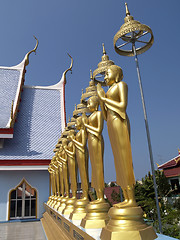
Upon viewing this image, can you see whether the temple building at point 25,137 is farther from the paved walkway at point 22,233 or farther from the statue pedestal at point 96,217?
the statue pedestal at point 96,217

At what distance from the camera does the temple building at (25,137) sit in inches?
351

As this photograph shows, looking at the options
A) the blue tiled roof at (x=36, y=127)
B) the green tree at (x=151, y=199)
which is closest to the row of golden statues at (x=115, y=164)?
the green tree at (x=151, y=199)

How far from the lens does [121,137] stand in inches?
81.8

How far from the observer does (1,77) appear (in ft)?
42.6

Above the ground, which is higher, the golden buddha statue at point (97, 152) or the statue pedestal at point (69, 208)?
the golden buddha statue at point (97, 152)

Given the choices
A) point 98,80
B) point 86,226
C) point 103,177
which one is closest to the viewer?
point 86,226

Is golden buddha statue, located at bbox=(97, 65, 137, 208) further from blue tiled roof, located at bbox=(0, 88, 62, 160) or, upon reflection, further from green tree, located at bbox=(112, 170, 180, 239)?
blue tiled roof, located at bbox=(0, 88, 62, 160)

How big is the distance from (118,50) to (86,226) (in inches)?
114

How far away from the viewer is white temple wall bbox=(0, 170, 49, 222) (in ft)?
28.7

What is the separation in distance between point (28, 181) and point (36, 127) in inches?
117

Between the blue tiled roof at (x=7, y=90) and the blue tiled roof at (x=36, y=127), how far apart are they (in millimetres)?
714

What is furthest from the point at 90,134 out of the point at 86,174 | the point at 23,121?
the point at 23,121

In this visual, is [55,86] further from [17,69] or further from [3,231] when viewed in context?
[3,231]

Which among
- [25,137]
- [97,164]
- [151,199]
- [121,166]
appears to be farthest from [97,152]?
[25,137]
